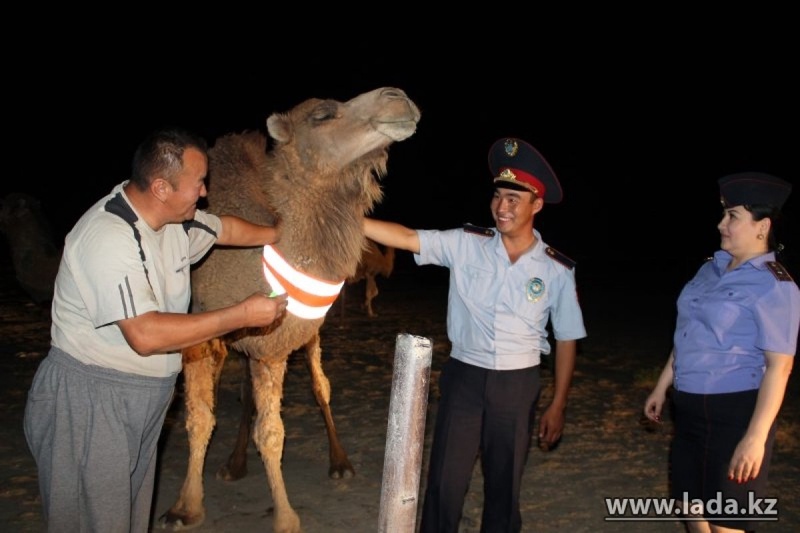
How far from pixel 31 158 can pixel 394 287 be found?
28668 millimetres

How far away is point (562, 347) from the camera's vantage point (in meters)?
3.84

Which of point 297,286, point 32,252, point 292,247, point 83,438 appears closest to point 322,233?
point 292,247

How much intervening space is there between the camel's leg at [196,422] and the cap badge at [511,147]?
2.52 meters

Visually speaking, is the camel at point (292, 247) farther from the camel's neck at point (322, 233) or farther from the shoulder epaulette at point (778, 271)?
the shoulder epaulette at point (778, 271)

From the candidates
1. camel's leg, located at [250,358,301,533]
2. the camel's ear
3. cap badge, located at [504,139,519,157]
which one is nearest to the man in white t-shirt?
the camel's ear

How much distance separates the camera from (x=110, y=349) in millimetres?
2777

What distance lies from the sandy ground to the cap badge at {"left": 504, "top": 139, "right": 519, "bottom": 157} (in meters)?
1.32

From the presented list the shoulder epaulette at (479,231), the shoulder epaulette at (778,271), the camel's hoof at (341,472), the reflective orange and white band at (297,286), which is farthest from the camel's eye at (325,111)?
the camel's hoof at (341,472)

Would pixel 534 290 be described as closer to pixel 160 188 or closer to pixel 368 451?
pixel 160 188

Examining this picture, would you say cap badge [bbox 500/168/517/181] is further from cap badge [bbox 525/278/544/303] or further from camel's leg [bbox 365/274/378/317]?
camel's leg [bbox 365/274/378/317]

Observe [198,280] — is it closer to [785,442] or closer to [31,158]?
[785,442]

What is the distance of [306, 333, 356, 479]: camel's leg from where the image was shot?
224 inches

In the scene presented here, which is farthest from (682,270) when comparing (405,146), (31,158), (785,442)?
(31,158)

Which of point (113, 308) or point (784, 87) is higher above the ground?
point (784, 87)
